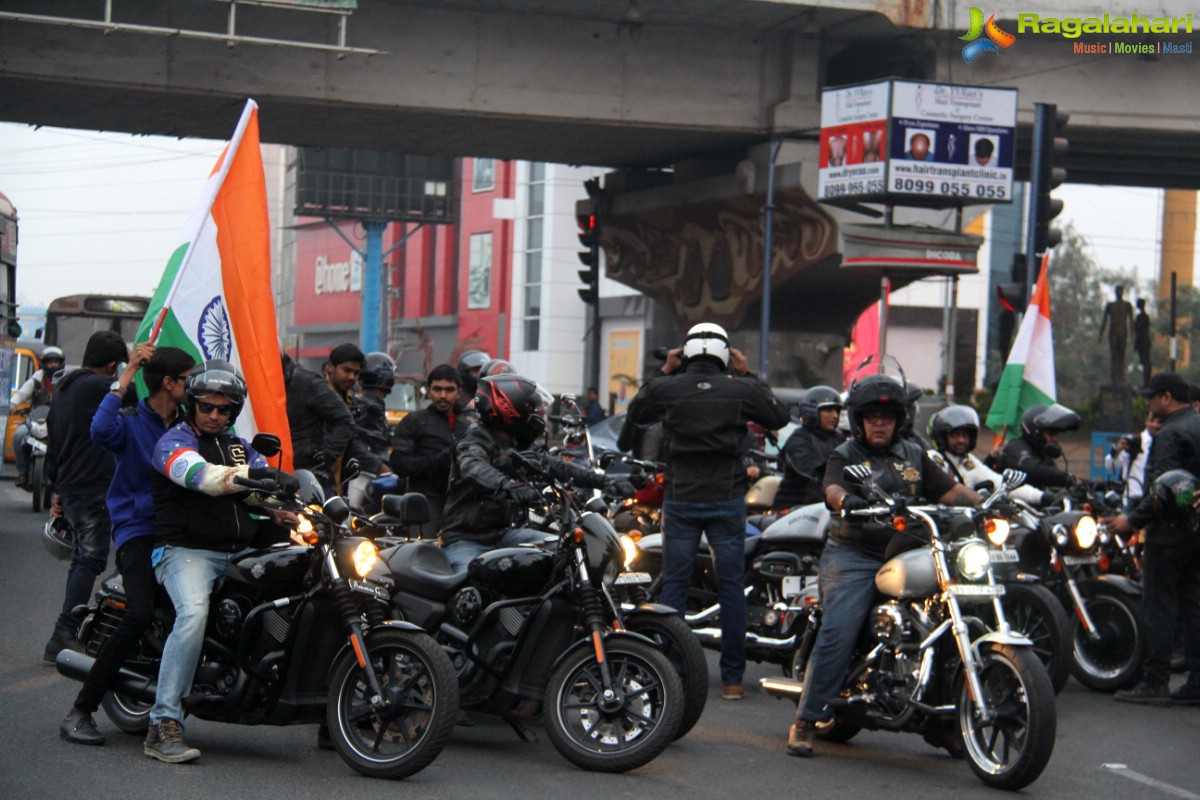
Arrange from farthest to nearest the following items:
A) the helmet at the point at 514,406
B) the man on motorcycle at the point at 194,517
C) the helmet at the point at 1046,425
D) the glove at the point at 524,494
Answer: the helmet at the point at 1046,425 < the helmet at the point at 514,406 < the glove at the point at 524,494 < the man on motorcycle at the point at 194,517

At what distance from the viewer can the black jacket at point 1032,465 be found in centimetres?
1114

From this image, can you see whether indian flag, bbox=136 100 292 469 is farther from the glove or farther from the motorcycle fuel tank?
the motorcycle fuel tank

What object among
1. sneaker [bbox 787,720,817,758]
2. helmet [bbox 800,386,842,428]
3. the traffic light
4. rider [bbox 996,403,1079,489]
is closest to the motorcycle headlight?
sneaker [bbox 787,720,817,758]

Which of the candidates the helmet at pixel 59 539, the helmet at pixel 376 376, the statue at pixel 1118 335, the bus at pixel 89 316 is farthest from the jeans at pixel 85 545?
the statue at pixel 1118 335

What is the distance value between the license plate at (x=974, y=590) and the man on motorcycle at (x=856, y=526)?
438mm

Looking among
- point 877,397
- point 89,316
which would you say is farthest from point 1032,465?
point 89,316

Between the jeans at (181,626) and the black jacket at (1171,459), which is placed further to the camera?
the black jacket at (1171,459)

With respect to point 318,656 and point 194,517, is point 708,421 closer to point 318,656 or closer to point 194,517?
point 318,656

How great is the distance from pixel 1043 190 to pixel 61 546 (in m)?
11.1

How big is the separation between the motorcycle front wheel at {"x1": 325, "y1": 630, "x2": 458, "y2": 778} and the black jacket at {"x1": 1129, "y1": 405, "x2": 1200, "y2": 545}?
203 inches

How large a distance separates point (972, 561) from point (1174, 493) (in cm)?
303

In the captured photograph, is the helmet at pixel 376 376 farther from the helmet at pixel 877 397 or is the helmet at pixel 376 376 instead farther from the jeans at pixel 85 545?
the helmet at pixel 877 397

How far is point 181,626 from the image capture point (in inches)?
268

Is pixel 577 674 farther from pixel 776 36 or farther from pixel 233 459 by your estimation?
→ pixel 776 36
